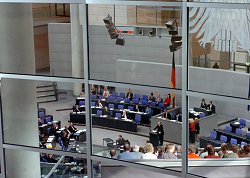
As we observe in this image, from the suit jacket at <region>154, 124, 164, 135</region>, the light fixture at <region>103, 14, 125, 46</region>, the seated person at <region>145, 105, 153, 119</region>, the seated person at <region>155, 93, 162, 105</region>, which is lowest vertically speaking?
the suit jacket at <region>154, 124, 164, 135</region>

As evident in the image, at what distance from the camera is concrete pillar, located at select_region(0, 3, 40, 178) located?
738cm

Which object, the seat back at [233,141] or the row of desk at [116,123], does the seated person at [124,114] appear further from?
the seat back at [233,141]

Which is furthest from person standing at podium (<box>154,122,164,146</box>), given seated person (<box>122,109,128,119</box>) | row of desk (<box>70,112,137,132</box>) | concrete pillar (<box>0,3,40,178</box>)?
concrete pillar (<box>0,3,40,178</box>)

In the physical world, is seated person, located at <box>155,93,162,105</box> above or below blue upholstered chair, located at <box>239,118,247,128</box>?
above

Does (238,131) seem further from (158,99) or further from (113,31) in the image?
(113,31)

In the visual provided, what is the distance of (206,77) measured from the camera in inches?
733

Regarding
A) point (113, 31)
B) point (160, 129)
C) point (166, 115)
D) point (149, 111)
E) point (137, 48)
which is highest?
point (113, 31)

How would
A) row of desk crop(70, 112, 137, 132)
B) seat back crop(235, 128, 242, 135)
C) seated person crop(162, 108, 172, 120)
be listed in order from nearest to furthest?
1. seat back crop(235, 128, 242, 135)
2. seated person crop(162, 108, 172, 120)
3. row of desk crop(70, 112, 137, 132)

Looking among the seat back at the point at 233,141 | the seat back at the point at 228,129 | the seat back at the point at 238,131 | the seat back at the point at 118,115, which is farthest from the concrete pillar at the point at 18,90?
the seat back at the point at 118,115

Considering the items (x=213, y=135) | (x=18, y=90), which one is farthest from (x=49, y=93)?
(x=18, y=90)

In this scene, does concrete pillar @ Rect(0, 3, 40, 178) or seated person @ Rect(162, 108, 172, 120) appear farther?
seated person @ Rect(162, 108, 172, 120)

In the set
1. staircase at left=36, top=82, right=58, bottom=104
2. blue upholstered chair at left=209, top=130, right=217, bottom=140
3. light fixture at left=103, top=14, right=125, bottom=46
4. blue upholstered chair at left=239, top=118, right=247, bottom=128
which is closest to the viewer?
light fixture at left=103, top=14, right=125, bottom=46

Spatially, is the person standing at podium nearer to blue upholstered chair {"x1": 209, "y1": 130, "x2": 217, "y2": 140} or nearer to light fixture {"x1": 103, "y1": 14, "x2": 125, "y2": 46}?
blue upholstered chair {"x1": 209, "y1": 130, "x2": 217, "y2": 140}

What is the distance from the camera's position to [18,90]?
7.81 meters
